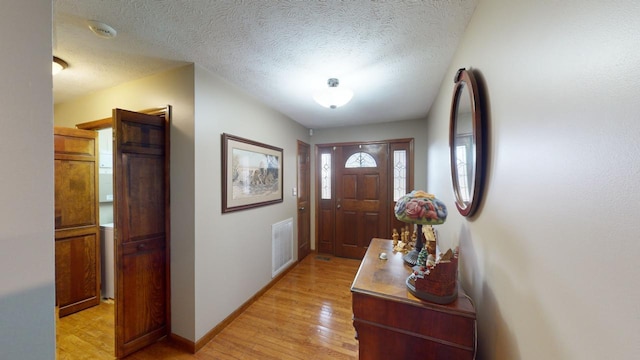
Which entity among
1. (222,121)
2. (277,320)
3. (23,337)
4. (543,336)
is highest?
(222,121)

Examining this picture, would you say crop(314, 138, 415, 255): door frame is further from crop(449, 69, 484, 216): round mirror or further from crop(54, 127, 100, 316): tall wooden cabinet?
crop(54, 127, 100, 316): tall wooden cabinet

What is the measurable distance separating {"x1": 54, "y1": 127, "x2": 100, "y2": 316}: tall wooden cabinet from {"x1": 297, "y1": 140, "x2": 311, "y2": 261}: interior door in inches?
98.1

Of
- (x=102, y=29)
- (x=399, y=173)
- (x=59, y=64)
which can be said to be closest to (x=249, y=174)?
(x=102, y=29)

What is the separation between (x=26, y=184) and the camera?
1.45 ft

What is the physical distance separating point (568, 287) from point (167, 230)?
2.39m

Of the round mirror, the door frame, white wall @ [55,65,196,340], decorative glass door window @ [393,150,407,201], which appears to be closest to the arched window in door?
the door frame

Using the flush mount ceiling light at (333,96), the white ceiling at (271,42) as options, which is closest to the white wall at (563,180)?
the white ceiling at (271,42)

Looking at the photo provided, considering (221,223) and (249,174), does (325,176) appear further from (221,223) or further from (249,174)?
(221,223)

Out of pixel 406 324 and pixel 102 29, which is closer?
pixel 406 324

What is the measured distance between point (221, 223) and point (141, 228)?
597 mm

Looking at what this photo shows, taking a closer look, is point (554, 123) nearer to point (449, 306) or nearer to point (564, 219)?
point (564, 219)

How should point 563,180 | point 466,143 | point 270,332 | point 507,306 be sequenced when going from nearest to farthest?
1. point 563,180
2. point 507,306
3. point 466,143
4. point 270,332

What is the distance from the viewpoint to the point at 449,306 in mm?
996

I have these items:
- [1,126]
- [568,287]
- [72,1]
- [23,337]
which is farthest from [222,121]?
[568,287]
